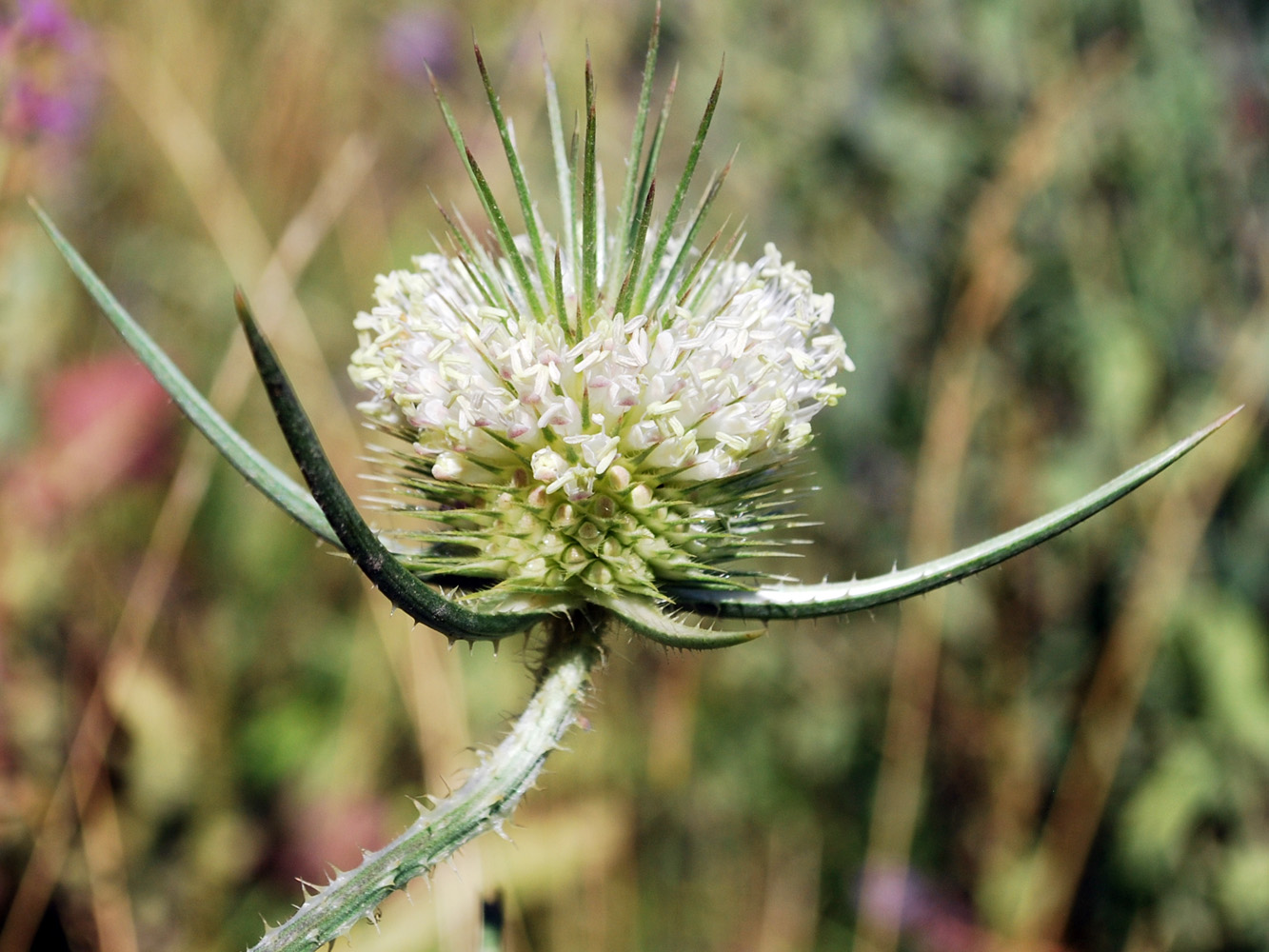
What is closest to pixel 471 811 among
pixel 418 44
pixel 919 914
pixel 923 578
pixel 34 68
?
pixel 923 578

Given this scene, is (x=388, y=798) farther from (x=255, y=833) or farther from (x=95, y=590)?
(x=95, y=590)

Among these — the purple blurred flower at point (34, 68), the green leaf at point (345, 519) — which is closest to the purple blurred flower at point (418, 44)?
the purple blurred flower at point (34, 68)

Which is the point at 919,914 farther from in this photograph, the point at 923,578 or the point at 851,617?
the point at 923,578

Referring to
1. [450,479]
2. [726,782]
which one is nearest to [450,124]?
[450,479]

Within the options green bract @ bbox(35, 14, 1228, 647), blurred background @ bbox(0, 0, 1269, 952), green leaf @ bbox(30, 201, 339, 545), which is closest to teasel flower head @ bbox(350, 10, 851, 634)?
green bract @ bbox(35, 14, 1228, 647)

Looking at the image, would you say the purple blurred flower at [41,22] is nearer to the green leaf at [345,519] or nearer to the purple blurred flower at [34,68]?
the purple blurred flower at [34,68]

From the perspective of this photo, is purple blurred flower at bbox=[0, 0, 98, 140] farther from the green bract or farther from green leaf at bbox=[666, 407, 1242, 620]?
green leaf at bbox=[666, 407, 1242, 620]

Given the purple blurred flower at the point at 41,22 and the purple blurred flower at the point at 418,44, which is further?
the purple blurred flower at the point at 418,44
